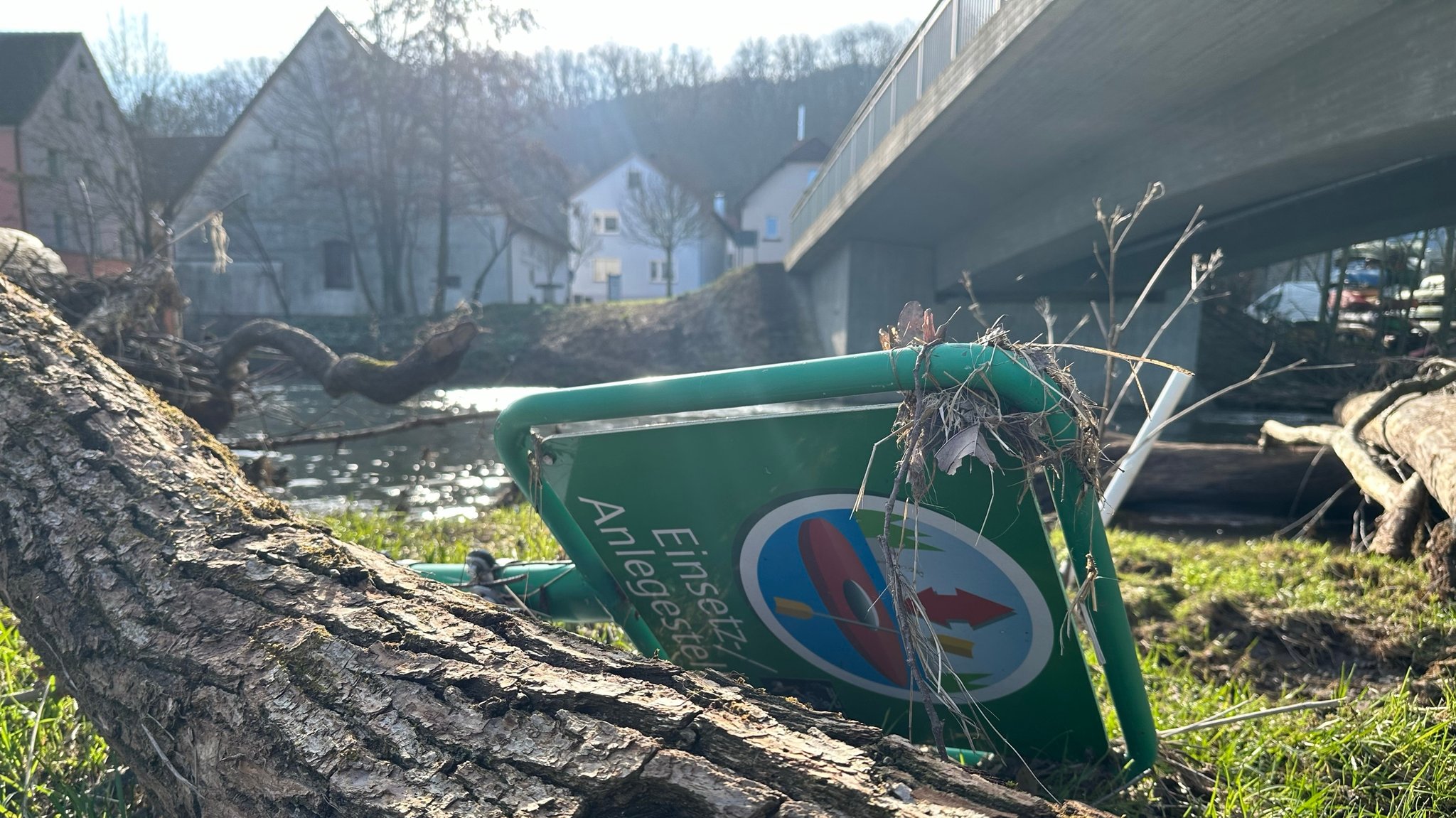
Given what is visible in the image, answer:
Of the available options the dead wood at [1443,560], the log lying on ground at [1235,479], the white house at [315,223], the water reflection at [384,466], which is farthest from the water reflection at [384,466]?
the white house at [315,223]

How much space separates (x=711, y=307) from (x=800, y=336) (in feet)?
11.0

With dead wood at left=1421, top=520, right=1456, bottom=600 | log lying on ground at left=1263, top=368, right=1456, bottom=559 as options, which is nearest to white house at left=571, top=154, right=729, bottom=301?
log lying on ground at left=1263, top=368, right=1456, bottom=559

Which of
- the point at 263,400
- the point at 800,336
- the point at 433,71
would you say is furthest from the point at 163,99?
the point at 263,400

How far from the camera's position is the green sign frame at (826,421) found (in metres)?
1.35

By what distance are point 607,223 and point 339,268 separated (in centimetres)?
1992

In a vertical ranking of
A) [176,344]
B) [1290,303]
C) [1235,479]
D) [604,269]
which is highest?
[604,269]

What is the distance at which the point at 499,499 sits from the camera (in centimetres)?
817

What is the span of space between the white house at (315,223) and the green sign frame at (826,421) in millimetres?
33025

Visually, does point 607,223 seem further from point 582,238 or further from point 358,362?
point 358,362

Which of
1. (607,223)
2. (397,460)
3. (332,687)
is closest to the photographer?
(332,687)

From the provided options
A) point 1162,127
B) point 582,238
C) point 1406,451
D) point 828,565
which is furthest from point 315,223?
point 828,565

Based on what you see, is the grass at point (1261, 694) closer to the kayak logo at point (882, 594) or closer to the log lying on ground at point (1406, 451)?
the log lying on ground at point (1406, 451)

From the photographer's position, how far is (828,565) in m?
1.78

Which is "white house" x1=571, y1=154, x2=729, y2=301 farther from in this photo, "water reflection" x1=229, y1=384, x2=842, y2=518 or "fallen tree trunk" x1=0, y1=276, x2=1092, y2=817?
"fallen tree trunk" x1=0, y1=276, x2=1092, y2=817
